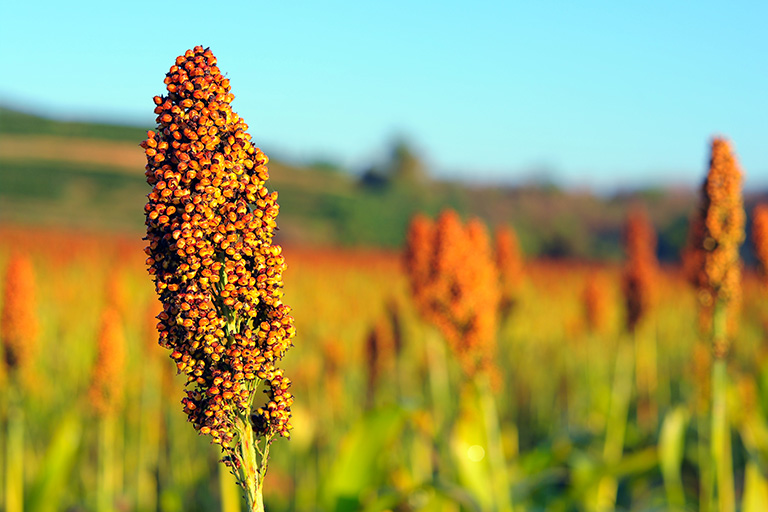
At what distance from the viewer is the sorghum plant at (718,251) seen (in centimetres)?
362

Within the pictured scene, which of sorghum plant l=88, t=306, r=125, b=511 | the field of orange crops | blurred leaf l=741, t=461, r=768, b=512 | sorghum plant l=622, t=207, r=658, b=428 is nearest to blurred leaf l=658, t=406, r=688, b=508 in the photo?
the field of orange crops

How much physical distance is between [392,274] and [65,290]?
8496mm

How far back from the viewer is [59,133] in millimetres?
46031

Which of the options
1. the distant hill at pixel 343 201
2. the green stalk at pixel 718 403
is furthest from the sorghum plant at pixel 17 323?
the distant hill at pixel 343 201

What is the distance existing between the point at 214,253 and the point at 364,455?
8.51 feet

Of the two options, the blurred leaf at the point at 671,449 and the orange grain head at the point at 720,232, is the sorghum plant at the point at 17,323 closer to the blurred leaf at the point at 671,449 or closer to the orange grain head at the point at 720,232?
the orange grain head at the point at 720,232

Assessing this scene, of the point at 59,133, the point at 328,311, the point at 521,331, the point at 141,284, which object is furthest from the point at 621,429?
the point at 59,133

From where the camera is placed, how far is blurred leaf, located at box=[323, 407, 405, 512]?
3.78 m

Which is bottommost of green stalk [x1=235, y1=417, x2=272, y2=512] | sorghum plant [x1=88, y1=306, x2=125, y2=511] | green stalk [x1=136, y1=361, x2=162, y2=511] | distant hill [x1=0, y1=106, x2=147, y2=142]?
green stalk [x1=136, y1=361, x2=162, y2=511]

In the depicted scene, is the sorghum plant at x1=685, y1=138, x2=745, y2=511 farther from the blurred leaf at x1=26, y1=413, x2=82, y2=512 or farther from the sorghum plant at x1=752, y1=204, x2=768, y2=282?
the blurred leaf at x1=26, y1=413, x2=82, y2=512

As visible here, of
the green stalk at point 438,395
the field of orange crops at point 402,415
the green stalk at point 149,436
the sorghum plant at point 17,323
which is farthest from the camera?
the green stalk at point 149,436

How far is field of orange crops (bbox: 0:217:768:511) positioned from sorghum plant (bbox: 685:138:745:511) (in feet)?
0.86

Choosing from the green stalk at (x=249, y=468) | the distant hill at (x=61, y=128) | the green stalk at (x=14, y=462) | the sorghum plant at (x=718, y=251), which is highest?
the distant hill at (x=61, y=128)

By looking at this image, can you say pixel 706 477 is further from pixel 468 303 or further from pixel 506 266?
pixel 506 266
